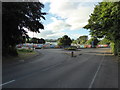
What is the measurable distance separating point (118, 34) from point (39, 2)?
12.0 meters

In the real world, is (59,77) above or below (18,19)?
below

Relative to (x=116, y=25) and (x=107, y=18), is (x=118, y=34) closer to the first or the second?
(x=116, y=25)

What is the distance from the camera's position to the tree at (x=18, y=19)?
11533mm

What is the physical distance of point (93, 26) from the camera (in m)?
19.9

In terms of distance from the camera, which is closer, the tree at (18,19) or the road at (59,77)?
the road at (59,77)

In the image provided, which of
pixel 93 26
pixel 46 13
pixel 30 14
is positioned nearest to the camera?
pixel 30 14

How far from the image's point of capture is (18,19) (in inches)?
487

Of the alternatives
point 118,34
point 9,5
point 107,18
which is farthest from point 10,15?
point 118,34

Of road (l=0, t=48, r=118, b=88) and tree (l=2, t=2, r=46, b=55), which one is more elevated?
tree (l=2, t=2, r=46, b=55)

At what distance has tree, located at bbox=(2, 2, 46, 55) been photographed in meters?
11.5

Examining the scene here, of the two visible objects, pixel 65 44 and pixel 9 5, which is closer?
pixel 9 5

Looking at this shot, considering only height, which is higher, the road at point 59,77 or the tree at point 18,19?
the tree at point 18,19

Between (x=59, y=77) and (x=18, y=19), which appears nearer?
(x=59, y=77)

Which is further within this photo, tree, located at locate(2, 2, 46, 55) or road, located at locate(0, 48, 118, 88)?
tree, located at locate(2, 2, 46, 55)
